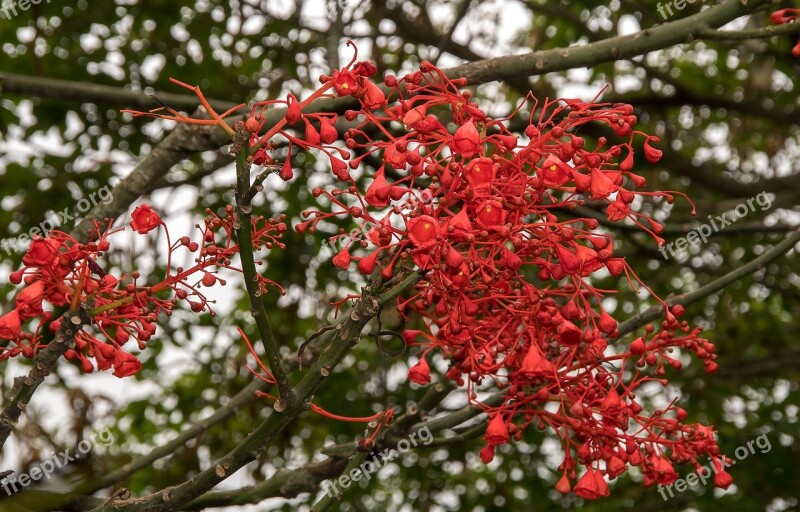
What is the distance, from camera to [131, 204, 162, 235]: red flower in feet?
6.23

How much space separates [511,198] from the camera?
1851mm

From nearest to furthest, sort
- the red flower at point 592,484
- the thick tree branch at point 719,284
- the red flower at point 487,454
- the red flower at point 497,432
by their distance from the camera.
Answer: the red flower at point 497,432, the red flower at point 592,484, the red flower at point 487,454, the thick tree branch at point 719,284

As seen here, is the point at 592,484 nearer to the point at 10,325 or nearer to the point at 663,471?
the point at 663,471

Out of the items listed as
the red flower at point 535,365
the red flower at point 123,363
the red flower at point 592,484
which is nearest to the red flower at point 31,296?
the red flower at point 123,363

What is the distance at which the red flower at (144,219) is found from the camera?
1897 millimetres

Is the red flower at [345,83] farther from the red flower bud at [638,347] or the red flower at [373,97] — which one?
the red flower bud at [638,347]

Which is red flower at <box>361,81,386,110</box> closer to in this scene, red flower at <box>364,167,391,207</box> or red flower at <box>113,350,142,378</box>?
red flower at <box>364,167,391,207</box>

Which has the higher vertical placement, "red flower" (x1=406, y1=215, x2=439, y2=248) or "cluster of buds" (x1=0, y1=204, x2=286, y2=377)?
"cluster of buds" (x1=0, y1=204, x2=286, y2=377)

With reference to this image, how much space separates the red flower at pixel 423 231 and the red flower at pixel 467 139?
0.16 metres

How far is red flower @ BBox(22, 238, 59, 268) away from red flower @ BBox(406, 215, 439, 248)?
69 centimetres

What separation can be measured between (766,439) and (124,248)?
3579 mm

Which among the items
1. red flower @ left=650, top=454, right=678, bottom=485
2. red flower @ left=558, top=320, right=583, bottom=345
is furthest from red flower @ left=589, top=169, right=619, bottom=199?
red flower @ left=650, top=454, right=678, bottom=485

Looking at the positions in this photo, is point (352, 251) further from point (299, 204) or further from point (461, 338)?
point (461, 338)

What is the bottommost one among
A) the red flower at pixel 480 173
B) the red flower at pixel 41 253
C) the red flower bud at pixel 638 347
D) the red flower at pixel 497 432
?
the red flower at pixel 497 432
